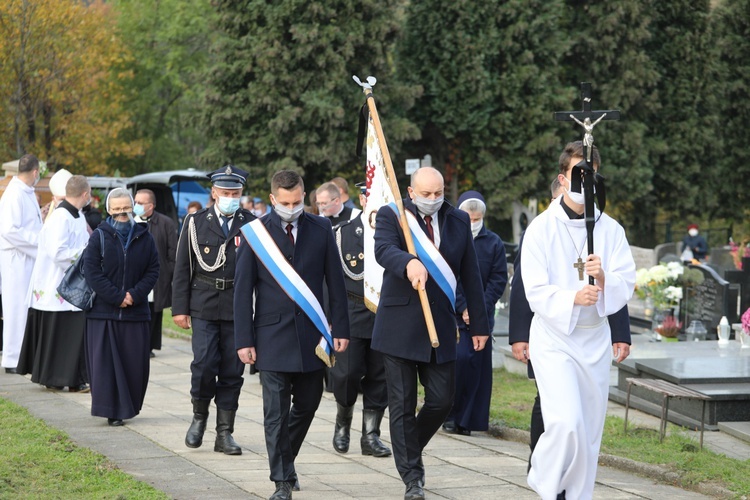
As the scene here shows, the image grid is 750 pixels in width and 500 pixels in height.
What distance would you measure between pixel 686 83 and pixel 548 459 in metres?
A: 33.4

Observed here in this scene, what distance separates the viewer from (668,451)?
29.6ft

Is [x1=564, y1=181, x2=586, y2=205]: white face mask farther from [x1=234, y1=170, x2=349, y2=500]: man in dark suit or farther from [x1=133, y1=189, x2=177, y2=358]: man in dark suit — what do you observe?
[x1=133, y1=189, x2=177, y2=358]: man in dark suit

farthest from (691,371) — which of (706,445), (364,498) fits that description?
(364,498)

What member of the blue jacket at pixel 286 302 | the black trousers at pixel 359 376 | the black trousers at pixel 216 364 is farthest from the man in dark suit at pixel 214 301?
the blue jacket at pixel 286 302

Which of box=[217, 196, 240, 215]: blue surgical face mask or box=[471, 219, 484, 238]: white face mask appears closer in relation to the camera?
box=[217, 196, 240, 215]: blue surgical face mask

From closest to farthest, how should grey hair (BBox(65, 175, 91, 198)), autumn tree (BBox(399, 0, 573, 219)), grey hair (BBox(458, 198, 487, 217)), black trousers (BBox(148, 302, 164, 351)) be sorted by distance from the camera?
grey hair (BBox(458, 198, 487, 217)) → grey hair (BBox(65, 175, 91, 198)) → black trousers (BBox(148, 302, 164, 351)) → autumn tree (BBox(399, 0, 573, 219))

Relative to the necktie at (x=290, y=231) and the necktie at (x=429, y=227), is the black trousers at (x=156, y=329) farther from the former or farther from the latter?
the necktie at (x=429, y=227)

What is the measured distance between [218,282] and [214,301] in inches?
5.7

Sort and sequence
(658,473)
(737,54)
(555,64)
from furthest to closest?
(737,54) < (555,64) < (658,473)

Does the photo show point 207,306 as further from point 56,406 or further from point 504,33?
Result: point 504,33

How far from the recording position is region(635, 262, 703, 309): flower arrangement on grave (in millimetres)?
16688

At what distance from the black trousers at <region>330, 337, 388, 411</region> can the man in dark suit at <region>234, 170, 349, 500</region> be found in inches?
54.6

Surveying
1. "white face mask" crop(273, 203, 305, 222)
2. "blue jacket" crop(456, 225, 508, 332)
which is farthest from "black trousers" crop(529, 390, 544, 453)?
"blue jacket" crop(456, 225, 508, 332)

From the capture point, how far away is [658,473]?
8.42 m
